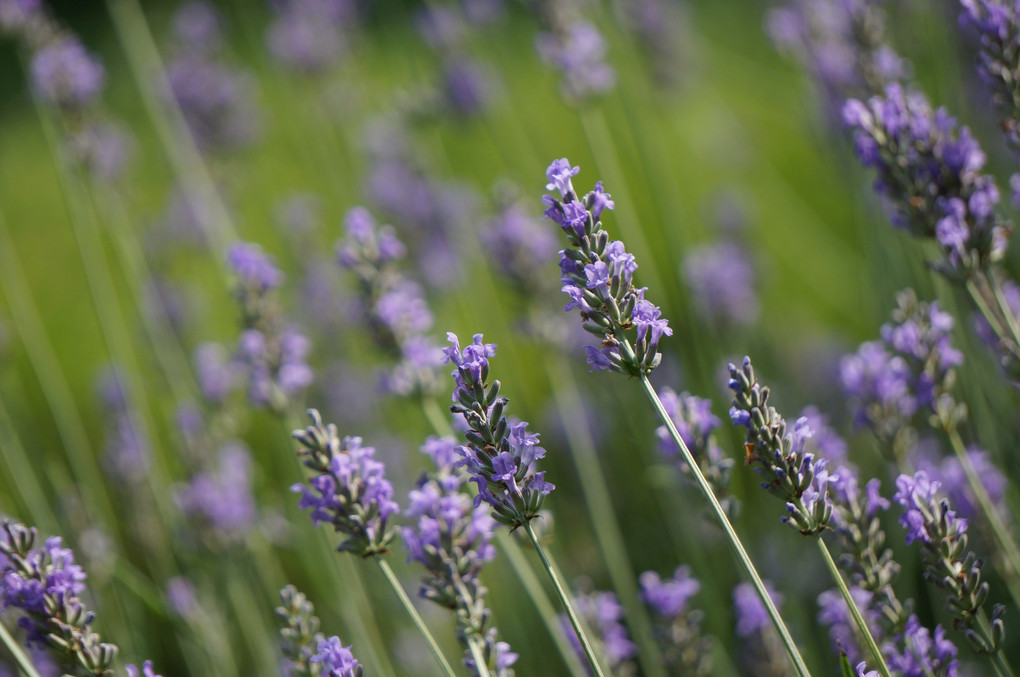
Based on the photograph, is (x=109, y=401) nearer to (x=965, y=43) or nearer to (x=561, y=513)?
(x=561, y=513)

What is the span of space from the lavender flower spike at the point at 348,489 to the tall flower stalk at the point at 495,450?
0.85 feet

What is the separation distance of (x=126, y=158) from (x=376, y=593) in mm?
2536

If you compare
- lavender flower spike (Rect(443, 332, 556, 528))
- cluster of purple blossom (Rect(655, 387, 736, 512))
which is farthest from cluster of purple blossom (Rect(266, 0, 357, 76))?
lavender flower spike (Rect(443, 332, 556, 528))

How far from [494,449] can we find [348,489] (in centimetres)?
35


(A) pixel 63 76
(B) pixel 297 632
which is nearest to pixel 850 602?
(B) pixel 297 632

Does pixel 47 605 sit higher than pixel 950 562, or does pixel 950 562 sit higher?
pixel 47 605

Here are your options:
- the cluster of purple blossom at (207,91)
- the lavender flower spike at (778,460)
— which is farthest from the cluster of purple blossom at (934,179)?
the cluster of purple blossom at (207,91)

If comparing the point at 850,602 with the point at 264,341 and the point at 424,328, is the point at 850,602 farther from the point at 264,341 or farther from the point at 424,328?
the point at 264,341

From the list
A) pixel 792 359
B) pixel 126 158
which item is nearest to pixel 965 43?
pixel 792 359

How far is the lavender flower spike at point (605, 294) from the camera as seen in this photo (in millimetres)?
1362

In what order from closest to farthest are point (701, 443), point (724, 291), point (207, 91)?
point (701, 443) < point (724, 291) < point (207, 91)

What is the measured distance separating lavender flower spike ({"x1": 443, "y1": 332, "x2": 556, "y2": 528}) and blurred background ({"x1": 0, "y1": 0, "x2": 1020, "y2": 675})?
0.55m

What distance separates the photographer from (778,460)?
1.37 m

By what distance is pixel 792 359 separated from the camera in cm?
402
